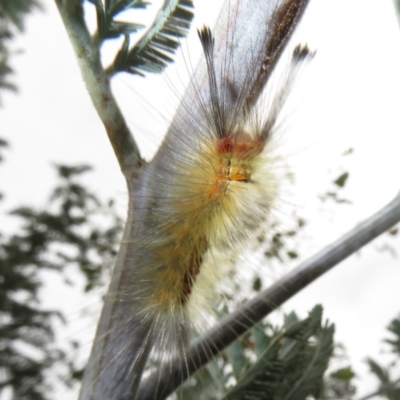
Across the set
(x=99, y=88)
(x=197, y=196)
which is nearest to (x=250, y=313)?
(x=197, y=196)

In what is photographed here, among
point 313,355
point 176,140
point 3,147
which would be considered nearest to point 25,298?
point 3,147

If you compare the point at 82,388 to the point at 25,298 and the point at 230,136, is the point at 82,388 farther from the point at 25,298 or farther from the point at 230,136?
the point at 25,298

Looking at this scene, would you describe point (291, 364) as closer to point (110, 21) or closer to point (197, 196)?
point (197, 196)

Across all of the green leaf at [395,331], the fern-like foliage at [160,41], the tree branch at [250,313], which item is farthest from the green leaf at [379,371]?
the fern-like foliage at [160,41]

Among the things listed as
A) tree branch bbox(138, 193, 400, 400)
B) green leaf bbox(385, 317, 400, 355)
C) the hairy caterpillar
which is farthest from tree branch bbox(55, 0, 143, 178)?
green leaf bbox(385, 317, 400, 355)

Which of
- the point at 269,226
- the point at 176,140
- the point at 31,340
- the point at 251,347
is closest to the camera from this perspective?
the point at 176,140

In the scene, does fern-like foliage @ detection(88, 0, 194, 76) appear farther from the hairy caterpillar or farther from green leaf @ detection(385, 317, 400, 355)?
green leaf @ detection(385, 317, 400, 355)

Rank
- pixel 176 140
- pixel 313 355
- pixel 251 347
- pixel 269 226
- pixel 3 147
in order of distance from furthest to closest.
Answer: pixel 3 147
pixel 251 347
pixel 313 355
pixel 269 226
pixel 176 140

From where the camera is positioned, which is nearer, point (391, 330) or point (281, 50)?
point (281, 50)
